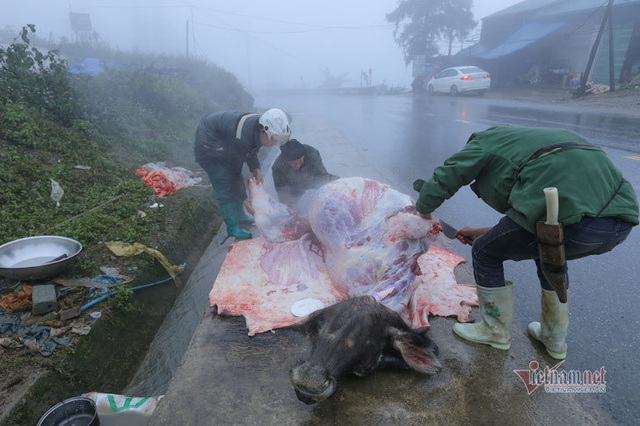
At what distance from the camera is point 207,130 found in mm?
4785

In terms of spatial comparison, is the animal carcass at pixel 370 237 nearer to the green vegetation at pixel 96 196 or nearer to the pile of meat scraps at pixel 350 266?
the pile of meat scraps at pixel 350 266

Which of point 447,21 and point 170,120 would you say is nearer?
point 170,120

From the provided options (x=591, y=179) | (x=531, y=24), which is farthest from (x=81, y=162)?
(x=531, y=24)

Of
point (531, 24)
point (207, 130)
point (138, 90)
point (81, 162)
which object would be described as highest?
point (531, 24)

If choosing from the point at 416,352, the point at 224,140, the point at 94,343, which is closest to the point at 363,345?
the point at 416,352

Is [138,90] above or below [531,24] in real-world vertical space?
below

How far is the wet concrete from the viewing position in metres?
2.20

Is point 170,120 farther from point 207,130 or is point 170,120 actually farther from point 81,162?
point 207,130

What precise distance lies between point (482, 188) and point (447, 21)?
40.1m

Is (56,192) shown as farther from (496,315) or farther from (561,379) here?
(561,379)

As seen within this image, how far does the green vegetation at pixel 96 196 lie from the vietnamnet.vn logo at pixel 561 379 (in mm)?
3017

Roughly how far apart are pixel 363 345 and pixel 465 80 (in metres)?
23.3

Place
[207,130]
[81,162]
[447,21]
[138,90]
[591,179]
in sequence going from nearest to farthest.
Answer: [591,179], [207,130], [81,162], [138,90], [447,21]

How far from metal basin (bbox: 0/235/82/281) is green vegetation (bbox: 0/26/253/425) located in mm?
184
